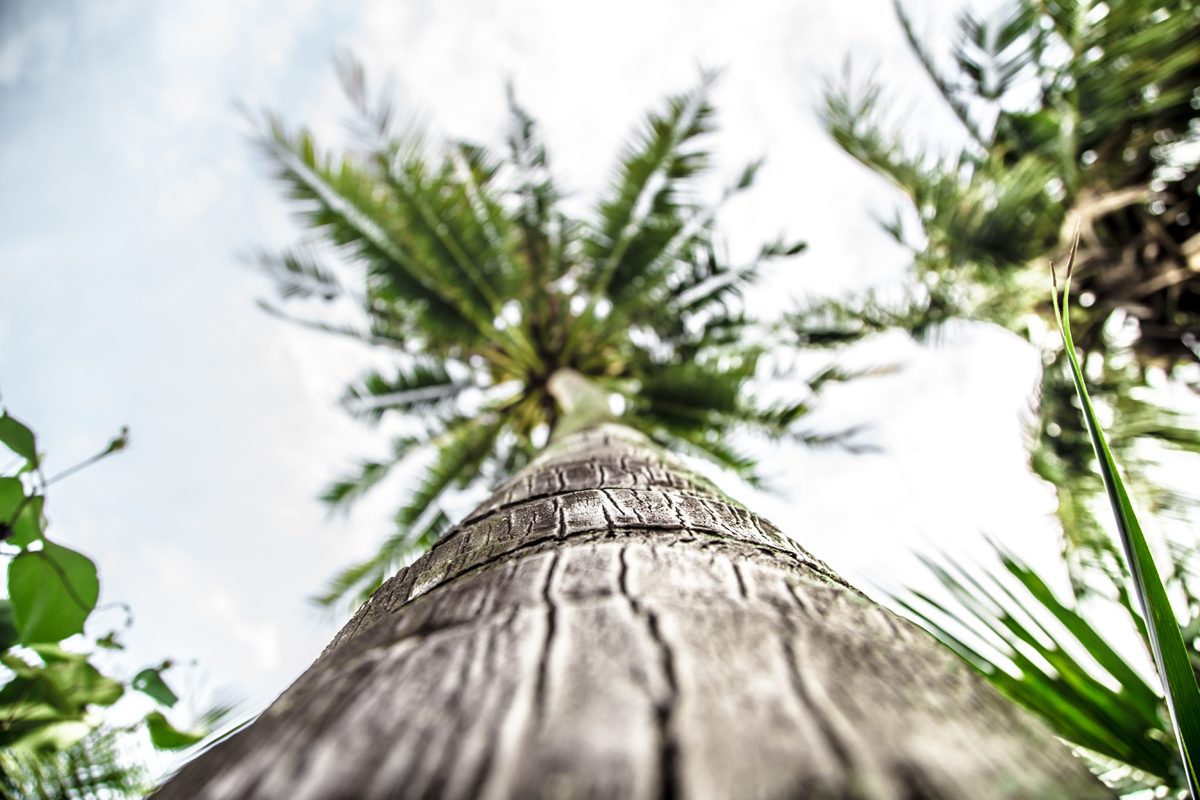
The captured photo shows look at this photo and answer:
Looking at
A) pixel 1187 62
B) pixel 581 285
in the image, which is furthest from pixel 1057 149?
pixel 581 285

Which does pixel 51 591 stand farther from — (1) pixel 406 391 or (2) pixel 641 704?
(1) pixel 406 391

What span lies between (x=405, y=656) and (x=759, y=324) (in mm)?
5729

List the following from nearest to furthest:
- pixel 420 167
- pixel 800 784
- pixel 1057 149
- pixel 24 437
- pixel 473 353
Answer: pixel 800 784 → pixel 24 437 → pixel 1057 149 → pixel 420 167 → pixel 473 353

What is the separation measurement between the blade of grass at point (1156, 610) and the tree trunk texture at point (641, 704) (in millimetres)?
220

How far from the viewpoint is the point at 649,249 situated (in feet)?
17.8

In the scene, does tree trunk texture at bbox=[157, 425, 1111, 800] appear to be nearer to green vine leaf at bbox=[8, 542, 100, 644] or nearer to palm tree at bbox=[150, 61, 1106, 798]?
palm tree at bbox=[150, 61, 1106, 798]

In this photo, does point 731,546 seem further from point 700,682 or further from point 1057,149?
point 1057,149

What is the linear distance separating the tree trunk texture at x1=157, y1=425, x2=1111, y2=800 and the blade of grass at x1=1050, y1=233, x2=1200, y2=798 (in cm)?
22

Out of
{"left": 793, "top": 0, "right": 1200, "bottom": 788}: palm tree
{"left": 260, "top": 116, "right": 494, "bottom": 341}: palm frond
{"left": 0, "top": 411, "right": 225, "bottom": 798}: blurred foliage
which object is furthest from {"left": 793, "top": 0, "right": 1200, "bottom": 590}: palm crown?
{"left": 0, "top": 411, "right": 225, "bottom": 798}: blurred foliage

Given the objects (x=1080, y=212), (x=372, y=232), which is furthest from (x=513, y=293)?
(x=1080, y=212)

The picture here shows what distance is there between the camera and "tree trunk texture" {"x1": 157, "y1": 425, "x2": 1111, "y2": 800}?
33 centimetres

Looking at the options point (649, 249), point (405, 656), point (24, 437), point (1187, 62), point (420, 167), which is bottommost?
point (405, 656)

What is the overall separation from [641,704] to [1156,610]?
54cm

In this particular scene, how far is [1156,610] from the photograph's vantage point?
0.60 meters
